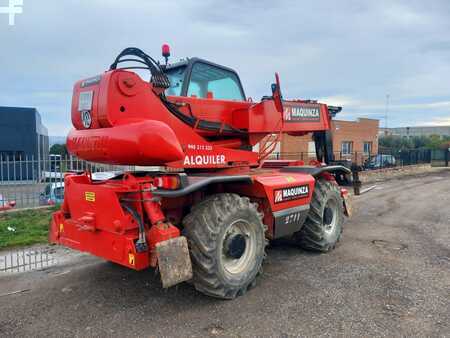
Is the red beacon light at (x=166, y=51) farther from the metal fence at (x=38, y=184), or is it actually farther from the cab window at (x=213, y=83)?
the metal fence at (x=38, y=184)

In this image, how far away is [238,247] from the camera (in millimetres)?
4426

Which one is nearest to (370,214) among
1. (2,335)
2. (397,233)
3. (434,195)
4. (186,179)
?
(397,233)

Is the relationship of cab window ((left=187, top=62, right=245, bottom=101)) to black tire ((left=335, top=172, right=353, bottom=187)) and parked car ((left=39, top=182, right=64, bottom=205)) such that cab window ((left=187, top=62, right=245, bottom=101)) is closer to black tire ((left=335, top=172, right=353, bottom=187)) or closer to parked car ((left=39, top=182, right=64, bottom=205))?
black tire ((left=335, top=172, right=353, bottom=187))

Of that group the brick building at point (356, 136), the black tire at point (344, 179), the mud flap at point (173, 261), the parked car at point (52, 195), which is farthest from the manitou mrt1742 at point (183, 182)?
the brick building at point (356, 136)

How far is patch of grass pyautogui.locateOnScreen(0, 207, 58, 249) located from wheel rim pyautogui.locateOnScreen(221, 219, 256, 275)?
415 centimetres

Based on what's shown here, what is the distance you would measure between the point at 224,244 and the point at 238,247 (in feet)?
0.68

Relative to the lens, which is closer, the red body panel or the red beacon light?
the red body panel

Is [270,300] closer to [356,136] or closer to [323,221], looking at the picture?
[323,221]

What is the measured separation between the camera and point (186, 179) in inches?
158

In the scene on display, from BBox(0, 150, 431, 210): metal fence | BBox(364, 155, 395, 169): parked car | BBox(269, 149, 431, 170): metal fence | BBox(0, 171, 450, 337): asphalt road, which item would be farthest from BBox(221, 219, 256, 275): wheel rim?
BBox(364, 155, 395, 169): parked car

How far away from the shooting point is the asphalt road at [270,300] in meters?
3.63

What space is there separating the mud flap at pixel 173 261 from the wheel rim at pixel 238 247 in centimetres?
58

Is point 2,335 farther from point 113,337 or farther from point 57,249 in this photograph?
point 57,249

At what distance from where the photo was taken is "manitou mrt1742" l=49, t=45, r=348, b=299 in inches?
153
